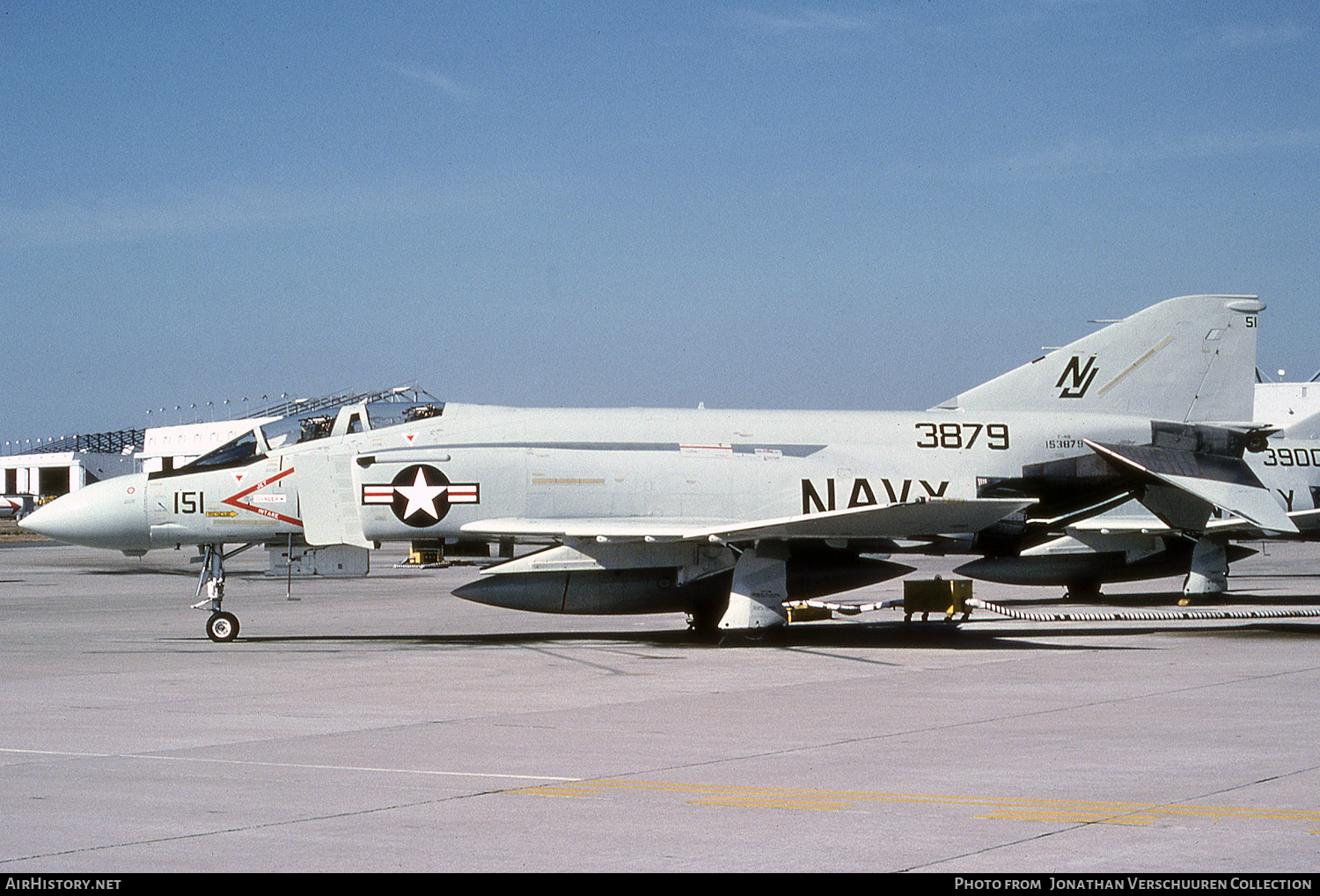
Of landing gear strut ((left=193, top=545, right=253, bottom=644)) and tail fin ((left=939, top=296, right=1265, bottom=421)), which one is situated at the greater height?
tail fin ((left=939, top=296, right=1265, bottom=421))

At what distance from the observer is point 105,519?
56.1 ft

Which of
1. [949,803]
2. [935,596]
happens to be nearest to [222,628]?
[935,596]

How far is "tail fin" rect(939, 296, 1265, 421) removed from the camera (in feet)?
63.6

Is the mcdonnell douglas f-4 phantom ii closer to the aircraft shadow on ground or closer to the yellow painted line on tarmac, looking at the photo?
the aircraft shadow on ground

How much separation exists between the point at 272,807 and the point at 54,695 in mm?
6063

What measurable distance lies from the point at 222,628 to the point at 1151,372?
42.8 ft

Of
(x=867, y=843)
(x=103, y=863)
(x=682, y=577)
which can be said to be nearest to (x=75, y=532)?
(x=682, y=577)

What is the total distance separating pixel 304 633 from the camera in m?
19.0

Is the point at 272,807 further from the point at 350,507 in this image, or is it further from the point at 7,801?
the point at 350,507

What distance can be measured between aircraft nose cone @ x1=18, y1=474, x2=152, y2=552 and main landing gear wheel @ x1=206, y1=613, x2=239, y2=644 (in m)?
1.28

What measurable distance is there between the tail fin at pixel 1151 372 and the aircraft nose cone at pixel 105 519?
427 inches

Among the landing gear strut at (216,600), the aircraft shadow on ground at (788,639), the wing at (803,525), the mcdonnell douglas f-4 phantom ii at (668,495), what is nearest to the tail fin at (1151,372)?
the mcdonnell douglas f-4 phantom ii at (668,495)

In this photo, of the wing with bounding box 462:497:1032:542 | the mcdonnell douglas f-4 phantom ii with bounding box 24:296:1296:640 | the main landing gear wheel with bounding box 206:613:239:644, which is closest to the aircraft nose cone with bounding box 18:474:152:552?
the mcdonnell douglas f-4 phantom ii with bounding box 24:296:1296:640

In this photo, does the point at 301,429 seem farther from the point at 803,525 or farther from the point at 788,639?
the point at 788,639
